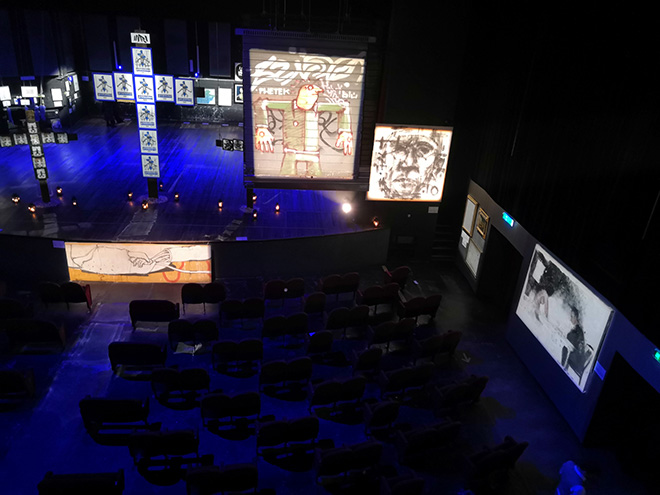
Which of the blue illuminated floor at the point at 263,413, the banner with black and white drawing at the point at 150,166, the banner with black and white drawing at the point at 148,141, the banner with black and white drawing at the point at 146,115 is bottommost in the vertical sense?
the blue illuminated floor at the point at 263,413

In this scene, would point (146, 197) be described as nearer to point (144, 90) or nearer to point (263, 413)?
point (144, 90)

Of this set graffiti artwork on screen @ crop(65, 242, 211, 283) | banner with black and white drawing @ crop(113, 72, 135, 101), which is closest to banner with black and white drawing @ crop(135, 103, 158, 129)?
banner with black and white drawing @ crop(113, 72, 135, 101)

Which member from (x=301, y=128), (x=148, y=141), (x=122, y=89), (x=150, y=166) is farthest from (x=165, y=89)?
(x=301, y=128)

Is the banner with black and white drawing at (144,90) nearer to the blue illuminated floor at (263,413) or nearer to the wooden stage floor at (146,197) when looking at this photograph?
the wooden stage floor at (146,197)

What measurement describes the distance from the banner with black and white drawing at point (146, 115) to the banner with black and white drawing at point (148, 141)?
154 millimetres

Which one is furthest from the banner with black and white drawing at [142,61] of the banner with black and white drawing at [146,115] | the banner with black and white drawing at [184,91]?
the banner with black and white drawing at [184,91]

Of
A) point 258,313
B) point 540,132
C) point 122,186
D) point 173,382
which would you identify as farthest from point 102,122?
point 540,132

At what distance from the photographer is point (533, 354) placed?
9.34 meters

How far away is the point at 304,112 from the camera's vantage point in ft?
36.8

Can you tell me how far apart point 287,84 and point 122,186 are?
20.6 ft

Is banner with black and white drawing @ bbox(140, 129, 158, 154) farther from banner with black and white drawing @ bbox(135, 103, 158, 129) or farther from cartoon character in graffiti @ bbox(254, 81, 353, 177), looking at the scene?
cartoon character in graffiti @ bbox(254, 81, 353, 177)

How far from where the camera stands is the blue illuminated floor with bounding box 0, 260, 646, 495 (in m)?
6.89

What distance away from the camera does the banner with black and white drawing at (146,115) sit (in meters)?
12.8

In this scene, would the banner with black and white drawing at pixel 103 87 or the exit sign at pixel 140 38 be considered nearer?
the exit sign at pixel 140 38
